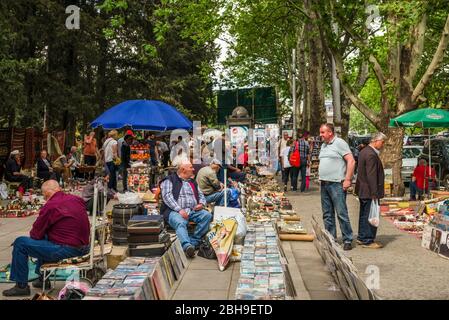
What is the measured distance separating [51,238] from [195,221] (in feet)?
9.30

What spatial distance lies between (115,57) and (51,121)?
5.93 m

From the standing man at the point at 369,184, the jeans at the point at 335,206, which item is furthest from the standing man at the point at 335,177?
the standing man at the point at 369,184

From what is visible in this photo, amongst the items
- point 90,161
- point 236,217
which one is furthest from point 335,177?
point 90,161

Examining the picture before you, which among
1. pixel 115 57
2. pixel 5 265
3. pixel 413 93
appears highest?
pixel 115 57

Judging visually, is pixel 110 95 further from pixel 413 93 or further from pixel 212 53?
pixel 413 93

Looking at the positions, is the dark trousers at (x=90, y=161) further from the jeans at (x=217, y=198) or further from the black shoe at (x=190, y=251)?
the black shoe at (x=190, y=251)

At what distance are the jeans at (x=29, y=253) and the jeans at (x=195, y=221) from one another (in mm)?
2340

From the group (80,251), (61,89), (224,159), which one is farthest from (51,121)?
(80,251)

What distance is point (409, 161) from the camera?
23.8 metres

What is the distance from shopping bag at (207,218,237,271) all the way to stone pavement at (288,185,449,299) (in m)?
1.06

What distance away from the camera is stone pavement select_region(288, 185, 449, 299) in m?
7.34

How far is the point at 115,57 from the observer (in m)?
33.3

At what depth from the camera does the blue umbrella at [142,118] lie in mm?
15609

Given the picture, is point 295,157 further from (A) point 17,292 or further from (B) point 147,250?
(A) point 17,292
